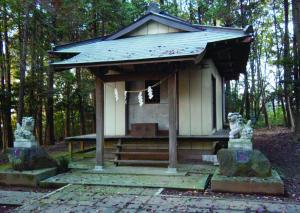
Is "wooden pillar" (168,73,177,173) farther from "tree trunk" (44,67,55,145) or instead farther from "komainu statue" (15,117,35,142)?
"tree trunk" (44,67,55,145)

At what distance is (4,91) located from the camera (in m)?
13.7

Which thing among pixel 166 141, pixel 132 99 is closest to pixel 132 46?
pixel 132 99

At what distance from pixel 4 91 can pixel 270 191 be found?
12.2 m

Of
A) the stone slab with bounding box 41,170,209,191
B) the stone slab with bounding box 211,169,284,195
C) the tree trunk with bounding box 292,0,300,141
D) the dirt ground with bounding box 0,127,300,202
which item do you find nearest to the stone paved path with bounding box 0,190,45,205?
the dirt ground with bounding box 0,127,300,202

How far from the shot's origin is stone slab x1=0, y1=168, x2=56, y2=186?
643cm

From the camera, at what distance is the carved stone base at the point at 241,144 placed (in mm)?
5859

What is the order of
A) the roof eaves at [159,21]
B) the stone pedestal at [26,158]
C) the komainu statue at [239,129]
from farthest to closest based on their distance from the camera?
the roof eaves at [159,21]
the stone pedestal at [26,158]
the komainu statue at [239,129]

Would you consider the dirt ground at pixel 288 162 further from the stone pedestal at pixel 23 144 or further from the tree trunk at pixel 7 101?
the tree trunk at pixel 7 101

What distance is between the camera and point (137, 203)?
4883 mm

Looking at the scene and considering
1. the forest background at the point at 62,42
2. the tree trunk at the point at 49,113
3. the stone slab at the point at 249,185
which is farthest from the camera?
the tree trunk at the point at 49,113

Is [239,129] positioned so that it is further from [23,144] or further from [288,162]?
[23,144]

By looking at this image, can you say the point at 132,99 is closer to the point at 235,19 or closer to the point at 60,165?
the point at 60,165

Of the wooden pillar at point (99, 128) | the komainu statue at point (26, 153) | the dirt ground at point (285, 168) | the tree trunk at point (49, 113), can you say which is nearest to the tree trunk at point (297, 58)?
the dirt ground at point (285, 168)

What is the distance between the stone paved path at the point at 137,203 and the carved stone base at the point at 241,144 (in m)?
1.19
